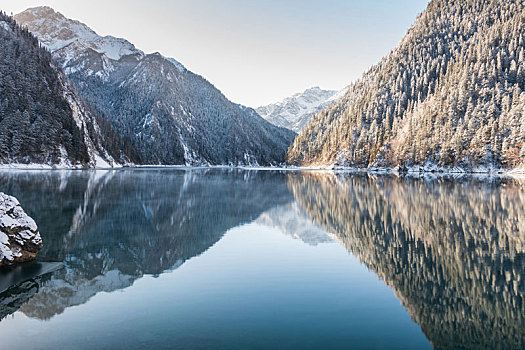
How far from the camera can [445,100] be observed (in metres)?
118

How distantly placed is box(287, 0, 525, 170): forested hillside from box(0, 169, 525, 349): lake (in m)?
88.9

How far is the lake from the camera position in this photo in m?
7.91

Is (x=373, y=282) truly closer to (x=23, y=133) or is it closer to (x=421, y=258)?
(x=421, y=258)

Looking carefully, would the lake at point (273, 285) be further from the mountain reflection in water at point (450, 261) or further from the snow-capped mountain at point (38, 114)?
the snow-capped mountain at point (38, 114)

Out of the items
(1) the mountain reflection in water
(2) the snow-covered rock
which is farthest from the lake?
(2) the snow-covered rock

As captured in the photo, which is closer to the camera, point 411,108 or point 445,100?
point 445,100

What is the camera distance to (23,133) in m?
101

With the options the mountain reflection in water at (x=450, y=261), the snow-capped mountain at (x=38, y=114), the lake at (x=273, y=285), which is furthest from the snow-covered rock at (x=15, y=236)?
the snow-capped mountain at (x=38, y=114)

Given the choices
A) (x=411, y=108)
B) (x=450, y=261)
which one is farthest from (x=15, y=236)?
(x=411, y=108)

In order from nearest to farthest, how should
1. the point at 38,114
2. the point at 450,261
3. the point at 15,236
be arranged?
1. the point at 15,236
2. the point at 450,261
3. the point at 38,114

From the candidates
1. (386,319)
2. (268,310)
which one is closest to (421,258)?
(386,319)

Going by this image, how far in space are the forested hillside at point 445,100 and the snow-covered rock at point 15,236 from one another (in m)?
108

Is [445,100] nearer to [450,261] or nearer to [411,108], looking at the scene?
[411,108]

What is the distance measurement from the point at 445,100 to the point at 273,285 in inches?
5047
